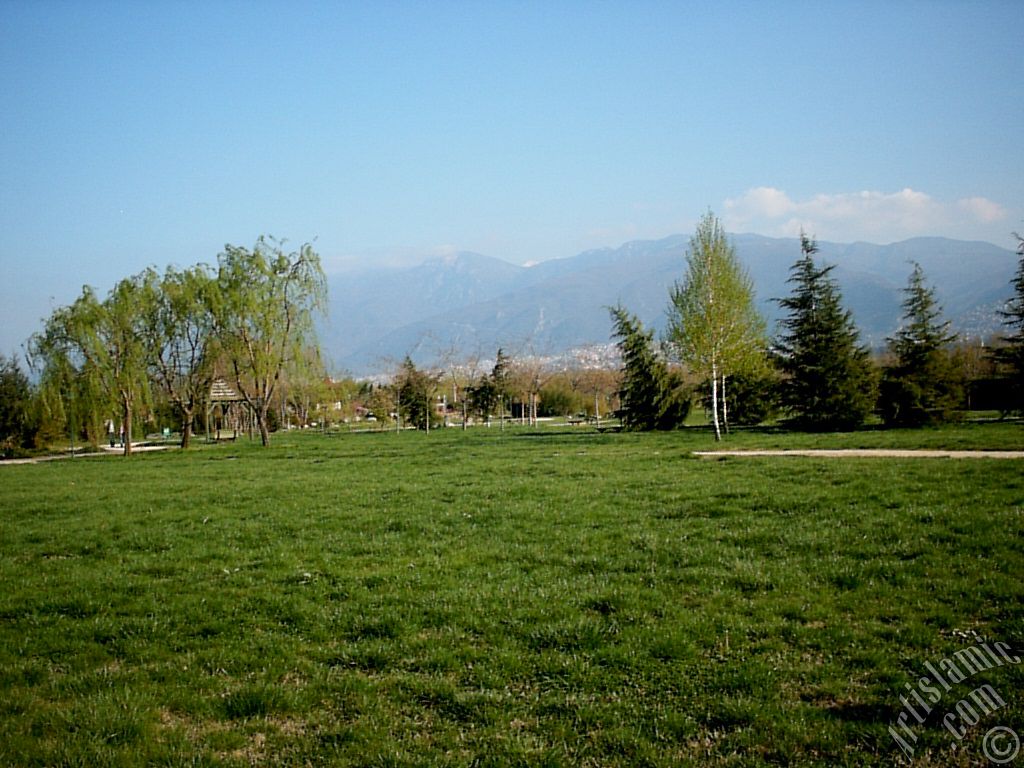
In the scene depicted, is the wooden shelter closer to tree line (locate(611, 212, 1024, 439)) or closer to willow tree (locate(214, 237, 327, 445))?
willow tree (locate(214, 237, 327, 445))

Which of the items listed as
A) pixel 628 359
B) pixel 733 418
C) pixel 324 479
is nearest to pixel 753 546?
pixel 324 479

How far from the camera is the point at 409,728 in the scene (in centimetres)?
521

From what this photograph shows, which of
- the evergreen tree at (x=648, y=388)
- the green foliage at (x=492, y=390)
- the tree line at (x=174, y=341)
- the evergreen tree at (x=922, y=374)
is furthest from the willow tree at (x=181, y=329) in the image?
the evergreen tree at (x=922, y=374)

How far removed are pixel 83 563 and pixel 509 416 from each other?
68.5 meters

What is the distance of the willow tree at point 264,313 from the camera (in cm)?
4288

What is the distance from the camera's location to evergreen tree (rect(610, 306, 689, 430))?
43531mm

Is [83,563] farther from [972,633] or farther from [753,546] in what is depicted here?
[972,633]

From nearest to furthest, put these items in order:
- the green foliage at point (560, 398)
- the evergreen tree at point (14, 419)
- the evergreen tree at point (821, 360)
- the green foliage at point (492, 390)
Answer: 1. the evergreen tree at point (821, 360)
2. the evergreen tree at point (14, 419)
3. the green foliage at point (492, 390)
4. the green foliage at point (560, 398)

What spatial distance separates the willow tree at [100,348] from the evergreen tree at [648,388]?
30.8 metres

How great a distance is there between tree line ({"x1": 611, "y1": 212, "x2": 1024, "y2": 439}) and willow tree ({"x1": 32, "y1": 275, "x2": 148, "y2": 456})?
3280cm

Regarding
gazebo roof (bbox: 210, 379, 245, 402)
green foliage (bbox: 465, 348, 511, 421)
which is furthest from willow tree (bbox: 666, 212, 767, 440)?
gazebo roof (bbox: 210, 379, 245, 402)

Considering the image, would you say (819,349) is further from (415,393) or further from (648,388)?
(415,393)

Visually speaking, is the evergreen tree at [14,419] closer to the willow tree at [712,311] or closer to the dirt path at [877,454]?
the willow tree at [712,311]

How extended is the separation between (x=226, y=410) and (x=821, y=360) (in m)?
62.0
